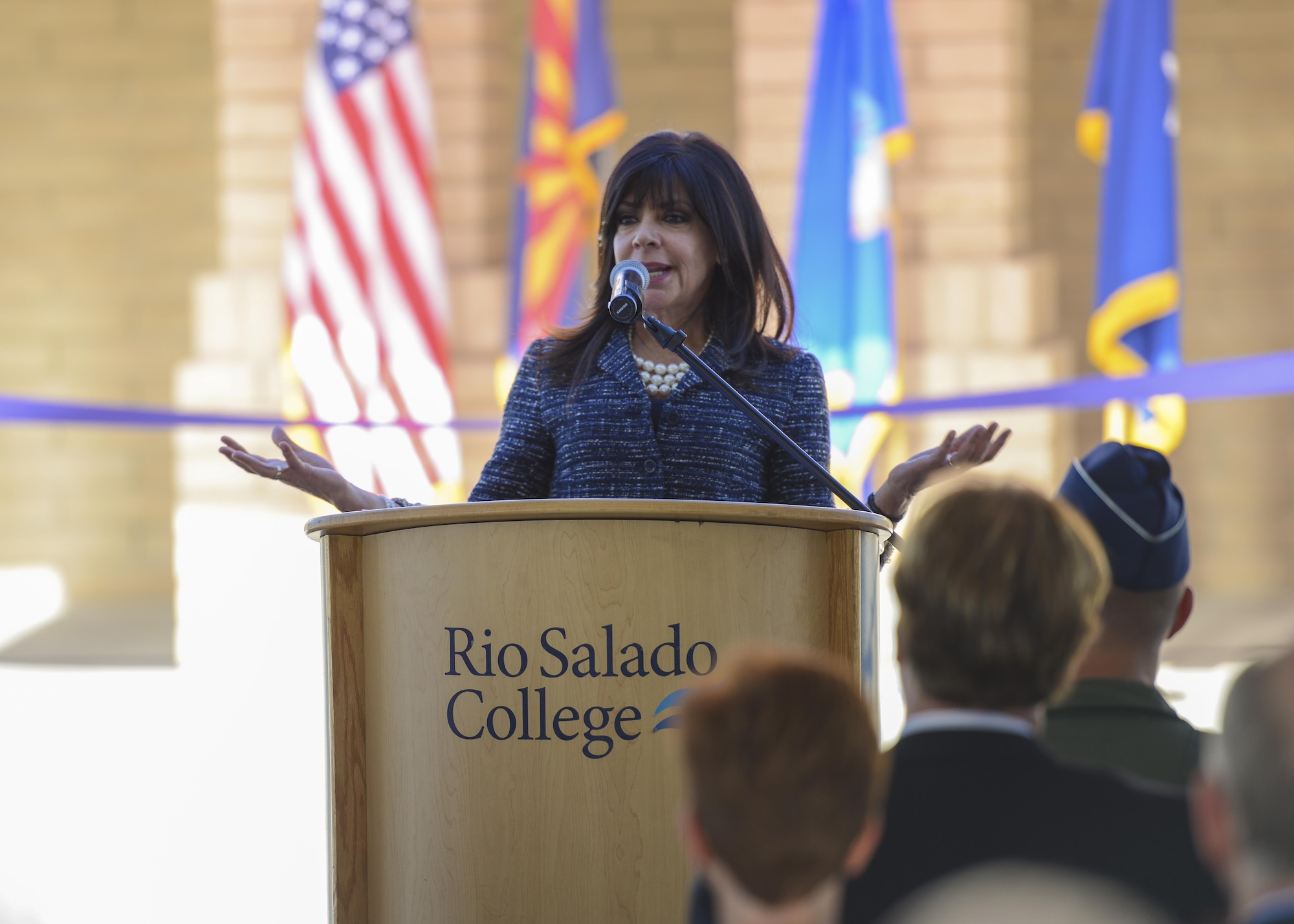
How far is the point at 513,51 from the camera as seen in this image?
7.67m

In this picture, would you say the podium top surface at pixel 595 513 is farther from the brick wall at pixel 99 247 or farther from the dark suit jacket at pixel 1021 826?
the brick wall at pixel 99 247

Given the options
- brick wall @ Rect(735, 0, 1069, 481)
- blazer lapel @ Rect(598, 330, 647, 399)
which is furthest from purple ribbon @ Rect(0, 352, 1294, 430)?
blazer lapel @ Rect(598, 330, 647, 399)

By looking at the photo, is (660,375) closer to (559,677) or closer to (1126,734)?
(559,677)

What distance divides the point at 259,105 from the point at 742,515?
524cm

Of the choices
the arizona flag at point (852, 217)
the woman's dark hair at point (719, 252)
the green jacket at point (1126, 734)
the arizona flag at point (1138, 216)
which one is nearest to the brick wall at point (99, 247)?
the arizona flag at point (852, 217)

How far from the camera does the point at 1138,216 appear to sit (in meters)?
5.62

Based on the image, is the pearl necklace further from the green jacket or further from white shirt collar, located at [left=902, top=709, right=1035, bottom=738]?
white shirt collar, located at [left=902, top=709, right=1035, bottom=738]

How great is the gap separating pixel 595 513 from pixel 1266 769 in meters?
0.95

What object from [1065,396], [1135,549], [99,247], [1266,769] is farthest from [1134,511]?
[99,247]

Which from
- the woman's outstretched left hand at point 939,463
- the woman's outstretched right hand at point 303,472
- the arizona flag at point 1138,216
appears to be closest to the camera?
the woman's outstretched left hand at point 939,463

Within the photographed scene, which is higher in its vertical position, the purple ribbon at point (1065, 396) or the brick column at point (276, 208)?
the brick column at point (276, 208)

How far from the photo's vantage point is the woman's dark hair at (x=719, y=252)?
238 cm

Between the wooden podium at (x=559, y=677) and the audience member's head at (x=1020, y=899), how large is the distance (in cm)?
64

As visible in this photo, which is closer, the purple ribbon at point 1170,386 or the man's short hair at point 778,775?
the man's short hair at point 778,775
